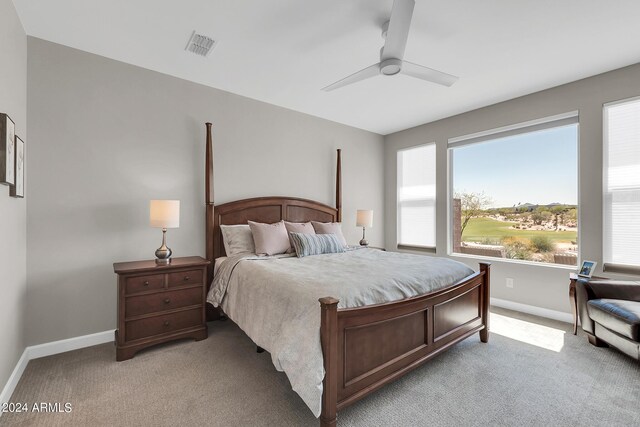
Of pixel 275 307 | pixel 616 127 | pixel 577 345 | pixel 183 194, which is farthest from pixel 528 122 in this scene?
pixel 183 194

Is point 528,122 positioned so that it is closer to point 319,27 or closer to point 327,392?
point 319,27

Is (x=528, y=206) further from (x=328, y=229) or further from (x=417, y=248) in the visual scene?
(x=328, y=229)

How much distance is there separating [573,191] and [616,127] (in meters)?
0.76

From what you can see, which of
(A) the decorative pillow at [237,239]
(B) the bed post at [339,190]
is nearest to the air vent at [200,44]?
(A) the decorative pillow at [237,239]

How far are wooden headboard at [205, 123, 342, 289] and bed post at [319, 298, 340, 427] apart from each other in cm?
205

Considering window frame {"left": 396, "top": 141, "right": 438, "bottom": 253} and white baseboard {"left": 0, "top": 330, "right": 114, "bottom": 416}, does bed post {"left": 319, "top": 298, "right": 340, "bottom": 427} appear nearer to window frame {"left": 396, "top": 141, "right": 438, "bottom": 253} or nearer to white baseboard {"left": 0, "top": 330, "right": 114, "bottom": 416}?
white baseboard {"left": 0, "top": 330, "right": 114, "bottom": 416}

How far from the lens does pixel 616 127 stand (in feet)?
10.1

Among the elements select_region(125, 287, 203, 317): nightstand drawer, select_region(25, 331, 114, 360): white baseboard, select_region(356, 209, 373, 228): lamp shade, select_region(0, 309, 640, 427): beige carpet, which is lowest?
select_region(0, 309, 640, 427): beige carpet

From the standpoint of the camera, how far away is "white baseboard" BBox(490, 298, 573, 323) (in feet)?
11.1

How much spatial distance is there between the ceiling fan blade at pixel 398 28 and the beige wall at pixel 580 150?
250 centimetres

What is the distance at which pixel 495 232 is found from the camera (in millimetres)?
4176

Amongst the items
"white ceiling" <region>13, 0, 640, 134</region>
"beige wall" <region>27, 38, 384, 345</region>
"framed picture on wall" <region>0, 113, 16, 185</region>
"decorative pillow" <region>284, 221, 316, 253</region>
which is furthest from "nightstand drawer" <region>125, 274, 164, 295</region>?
"white ceiling" <region>13, 0, 640, 134</region>

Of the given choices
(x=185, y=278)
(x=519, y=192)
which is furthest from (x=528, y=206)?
(x=185, y=278)

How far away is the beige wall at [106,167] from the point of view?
2.56m
